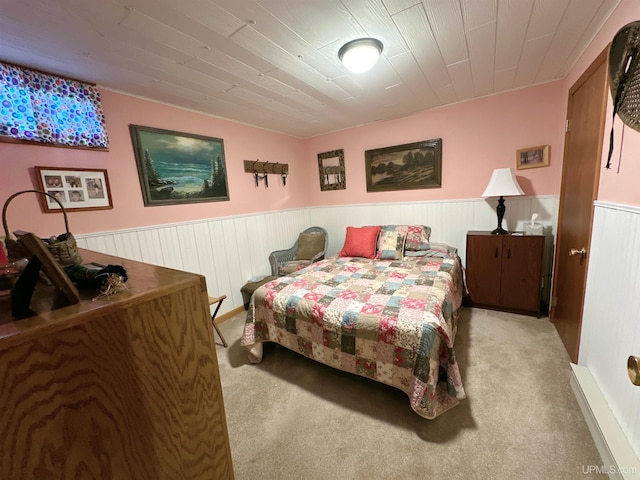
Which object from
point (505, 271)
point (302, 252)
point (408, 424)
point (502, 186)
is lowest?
point (408, 424)

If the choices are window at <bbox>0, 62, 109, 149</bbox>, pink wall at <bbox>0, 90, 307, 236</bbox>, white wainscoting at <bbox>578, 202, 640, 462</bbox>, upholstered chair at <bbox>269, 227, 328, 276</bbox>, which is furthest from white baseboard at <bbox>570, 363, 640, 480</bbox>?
window at <bbox>0, 62, 109, 149</bbox>

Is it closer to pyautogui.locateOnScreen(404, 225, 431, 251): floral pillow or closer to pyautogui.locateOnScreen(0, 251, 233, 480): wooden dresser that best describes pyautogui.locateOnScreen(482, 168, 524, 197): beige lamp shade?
pyautogui.locateOnScreen(404, 225, 431, 251): floral pillow

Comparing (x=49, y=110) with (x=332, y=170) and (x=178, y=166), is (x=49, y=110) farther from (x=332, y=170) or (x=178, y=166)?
(x=332, y=170)

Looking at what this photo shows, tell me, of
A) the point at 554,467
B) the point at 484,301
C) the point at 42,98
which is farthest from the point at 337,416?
the point at 42,98

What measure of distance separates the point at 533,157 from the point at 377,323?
8.41 ft

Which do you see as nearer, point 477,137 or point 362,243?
point 477,137

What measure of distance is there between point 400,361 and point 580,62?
8.80 feet

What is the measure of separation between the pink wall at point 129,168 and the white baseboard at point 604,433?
10.9ft

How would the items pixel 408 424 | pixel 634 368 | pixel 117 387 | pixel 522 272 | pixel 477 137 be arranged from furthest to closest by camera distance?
pixel 477 137, pixel 522 272, pixel 408 424, pixel 634 368, pixel 117 387

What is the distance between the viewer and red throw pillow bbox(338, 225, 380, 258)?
10.1 ft

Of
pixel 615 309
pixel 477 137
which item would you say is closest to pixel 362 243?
pixel 477 137

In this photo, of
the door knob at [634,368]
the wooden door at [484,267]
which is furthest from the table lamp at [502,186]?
the door knob at [634,368]

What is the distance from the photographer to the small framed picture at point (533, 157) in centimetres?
263

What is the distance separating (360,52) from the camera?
1.68 m
